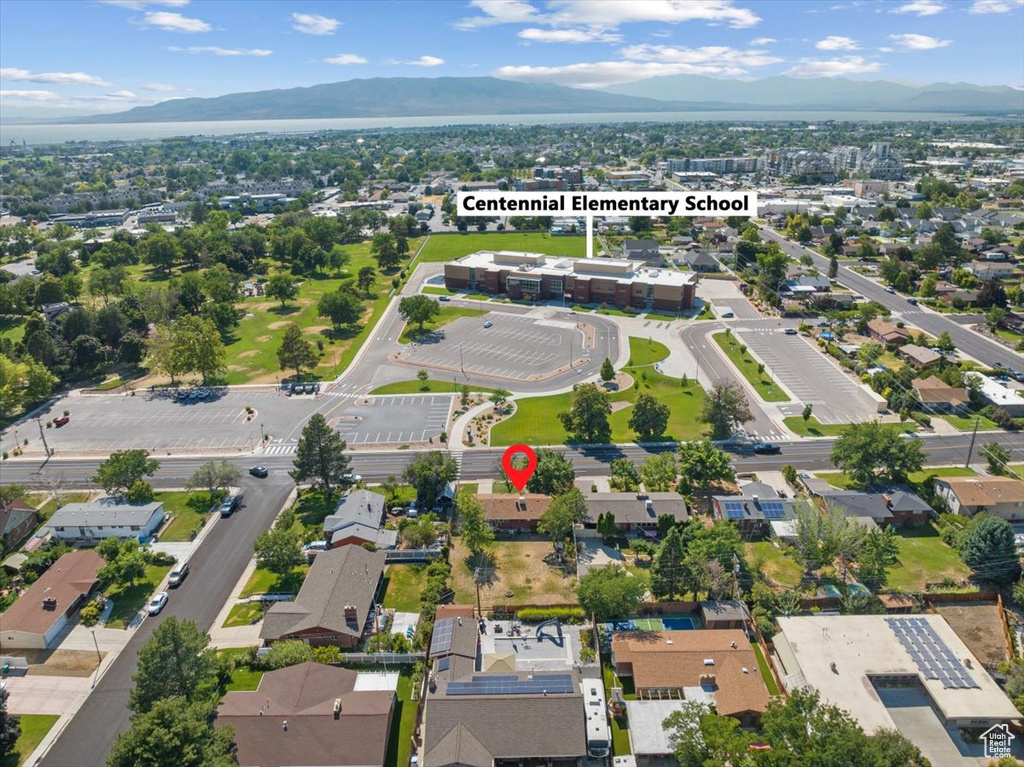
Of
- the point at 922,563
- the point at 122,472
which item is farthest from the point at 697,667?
the point at 122,472

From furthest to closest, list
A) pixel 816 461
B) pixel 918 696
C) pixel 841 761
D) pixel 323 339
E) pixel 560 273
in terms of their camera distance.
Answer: pixel 560 273
pixel 323 339
pixel 816 461
pixel 918 696
pixel 841 761

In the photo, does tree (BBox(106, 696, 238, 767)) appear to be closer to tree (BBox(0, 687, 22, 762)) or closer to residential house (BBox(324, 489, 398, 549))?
tree (BBox(0, 687, 22, 762))

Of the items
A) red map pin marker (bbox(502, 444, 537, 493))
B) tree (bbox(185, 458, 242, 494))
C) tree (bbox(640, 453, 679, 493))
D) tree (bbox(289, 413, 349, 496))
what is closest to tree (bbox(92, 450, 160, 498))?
tree (bbox(185, 458, 242, 494))

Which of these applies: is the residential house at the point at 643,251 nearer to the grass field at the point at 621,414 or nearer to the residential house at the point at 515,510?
the grass field at the point at 621,414

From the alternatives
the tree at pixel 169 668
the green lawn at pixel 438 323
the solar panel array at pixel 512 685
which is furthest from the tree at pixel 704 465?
the green lawn at pixel 438 323

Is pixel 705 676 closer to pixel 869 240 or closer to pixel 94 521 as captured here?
pixel 94 521

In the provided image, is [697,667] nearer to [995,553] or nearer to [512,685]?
[512,685]

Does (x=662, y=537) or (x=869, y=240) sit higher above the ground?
(x=869, y=240)

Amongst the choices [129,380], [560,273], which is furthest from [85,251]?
[560,273]
